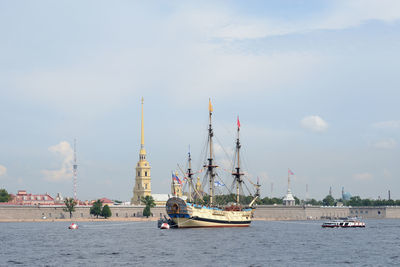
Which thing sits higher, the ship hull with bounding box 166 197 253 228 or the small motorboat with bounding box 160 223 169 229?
the ship hull with bounding box 166 197 253 228

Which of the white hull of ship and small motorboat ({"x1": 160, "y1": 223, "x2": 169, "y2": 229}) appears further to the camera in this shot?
small motorboat ({"x1": 160, "y1": 223, "x2": 169, "y2": 229})

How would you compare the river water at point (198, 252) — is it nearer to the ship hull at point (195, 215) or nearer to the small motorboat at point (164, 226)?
the ship hull at point (195, 215)

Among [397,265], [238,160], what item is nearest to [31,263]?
[397,265]

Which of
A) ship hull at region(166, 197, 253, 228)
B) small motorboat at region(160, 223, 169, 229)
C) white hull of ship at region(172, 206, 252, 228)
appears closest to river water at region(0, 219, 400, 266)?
ship hull at region(166, 197, 253, 228)

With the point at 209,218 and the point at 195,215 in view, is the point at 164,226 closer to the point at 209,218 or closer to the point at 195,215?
the point at 195,215

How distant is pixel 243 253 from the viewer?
85312 mm

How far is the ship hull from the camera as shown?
448 feet

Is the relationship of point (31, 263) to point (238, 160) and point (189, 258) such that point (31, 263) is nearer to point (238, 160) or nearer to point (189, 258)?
point (189, 258)

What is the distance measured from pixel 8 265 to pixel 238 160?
295 feet

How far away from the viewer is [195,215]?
137 m

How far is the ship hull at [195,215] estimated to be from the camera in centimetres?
13650

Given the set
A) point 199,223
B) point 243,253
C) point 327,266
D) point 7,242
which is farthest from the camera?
point 199,223

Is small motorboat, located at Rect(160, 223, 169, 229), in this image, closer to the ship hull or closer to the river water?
the ship hull

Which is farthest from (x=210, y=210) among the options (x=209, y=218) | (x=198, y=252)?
(x=198, y=252)
